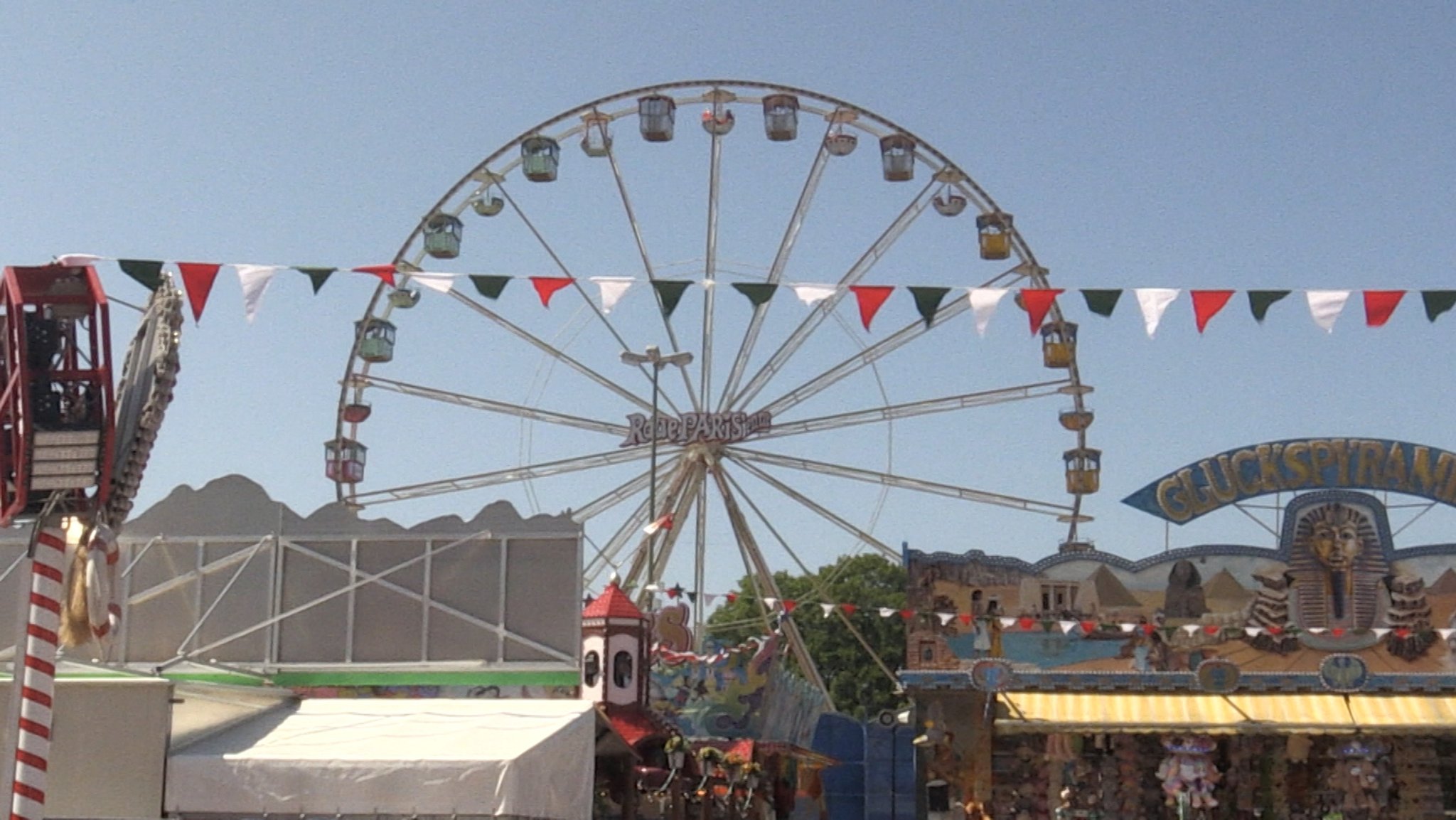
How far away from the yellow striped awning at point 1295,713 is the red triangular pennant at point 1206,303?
10.5 m

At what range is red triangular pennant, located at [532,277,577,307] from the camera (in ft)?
71.6

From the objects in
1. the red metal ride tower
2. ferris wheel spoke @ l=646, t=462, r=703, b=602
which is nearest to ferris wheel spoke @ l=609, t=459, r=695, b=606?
ferris wheel spoke @ l=646, t=462, r=703, b=602

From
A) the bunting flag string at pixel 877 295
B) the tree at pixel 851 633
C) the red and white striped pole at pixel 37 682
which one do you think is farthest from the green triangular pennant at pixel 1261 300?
the tree at pixel 851 633

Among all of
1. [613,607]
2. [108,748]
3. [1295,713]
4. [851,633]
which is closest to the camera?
[108,748]

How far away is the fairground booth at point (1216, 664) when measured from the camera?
29750 mm

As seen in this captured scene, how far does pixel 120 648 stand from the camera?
78.9 ft

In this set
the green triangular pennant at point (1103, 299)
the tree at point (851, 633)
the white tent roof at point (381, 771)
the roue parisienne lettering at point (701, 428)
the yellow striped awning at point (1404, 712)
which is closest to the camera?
the white tent roof at point (381, 771)

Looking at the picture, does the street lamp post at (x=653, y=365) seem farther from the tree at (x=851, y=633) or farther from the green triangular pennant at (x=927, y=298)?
the tree at (x=851, y=633)

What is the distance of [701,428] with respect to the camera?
35.3 meters

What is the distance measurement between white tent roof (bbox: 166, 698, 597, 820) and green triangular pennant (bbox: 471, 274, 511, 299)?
15.9 feet

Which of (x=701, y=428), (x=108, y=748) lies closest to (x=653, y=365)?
(x=701, y=428)

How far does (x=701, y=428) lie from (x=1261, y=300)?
16116mm

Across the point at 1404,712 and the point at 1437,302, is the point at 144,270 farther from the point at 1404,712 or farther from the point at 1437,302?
the point at 1404,712

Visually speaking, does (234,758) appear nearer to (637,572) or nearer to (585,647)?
(585,647)
